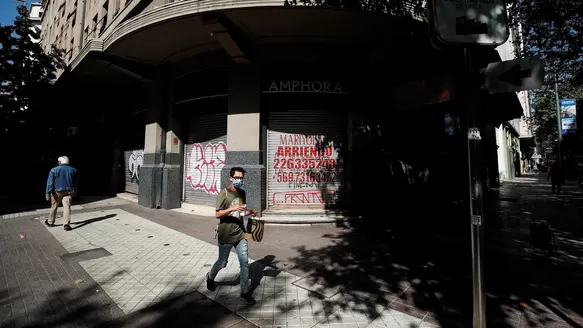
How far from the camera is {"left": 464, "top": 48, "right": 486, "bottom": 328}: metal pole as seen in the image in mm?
2494

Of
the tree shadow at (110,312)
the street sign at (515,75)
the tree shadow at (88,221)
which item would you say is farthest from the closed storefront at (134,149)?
the street sign at (515,75)

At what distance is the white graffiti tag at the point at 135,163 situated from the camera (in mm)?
12185

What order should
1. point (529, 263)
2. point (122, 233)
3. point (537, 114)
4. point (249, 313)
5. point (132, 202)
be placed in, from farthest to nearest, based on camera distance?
point (537, 114), point (132, 202), point (122, 233), point (529, 263), point (249, 313)

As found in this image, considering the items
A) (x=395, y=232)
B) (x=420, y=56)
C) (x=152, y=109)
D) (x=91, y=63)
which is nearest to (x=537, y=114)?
(x=420, y=56)

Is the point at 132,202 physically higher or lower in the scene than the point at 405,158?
lower

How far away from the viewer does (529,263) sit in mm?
4637

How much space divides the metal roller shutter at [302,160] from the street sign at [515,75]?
614 cm

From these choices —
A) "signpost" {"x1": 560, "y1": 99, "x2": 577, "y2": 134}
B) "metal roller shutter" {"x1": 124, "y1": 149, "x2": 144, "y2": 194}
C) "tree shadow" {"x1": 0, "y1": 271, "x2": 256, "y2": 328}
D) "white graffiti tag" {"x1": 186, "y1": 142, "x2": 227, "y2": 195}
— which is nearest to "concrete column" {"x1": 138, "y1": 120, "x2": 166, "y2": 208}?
"white graffiti tag" {"x1": 186, "y1": 142, "x2": 227, "y2": 195}

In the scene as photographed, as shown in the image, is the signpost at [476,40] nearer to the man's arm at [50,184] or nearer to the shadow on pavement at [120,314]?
the shadow on pavement at [120,314]

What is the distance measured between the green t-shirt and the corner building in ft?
14.1

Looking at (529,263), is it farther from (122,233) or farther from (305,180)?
(122,233)

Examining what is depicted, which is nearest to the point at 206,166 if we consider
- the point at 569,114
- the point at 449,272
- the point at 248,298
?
the point at 248,298

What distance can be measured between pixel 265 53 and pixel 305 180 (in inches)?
159

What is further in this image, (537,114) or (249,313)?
(537,114)
